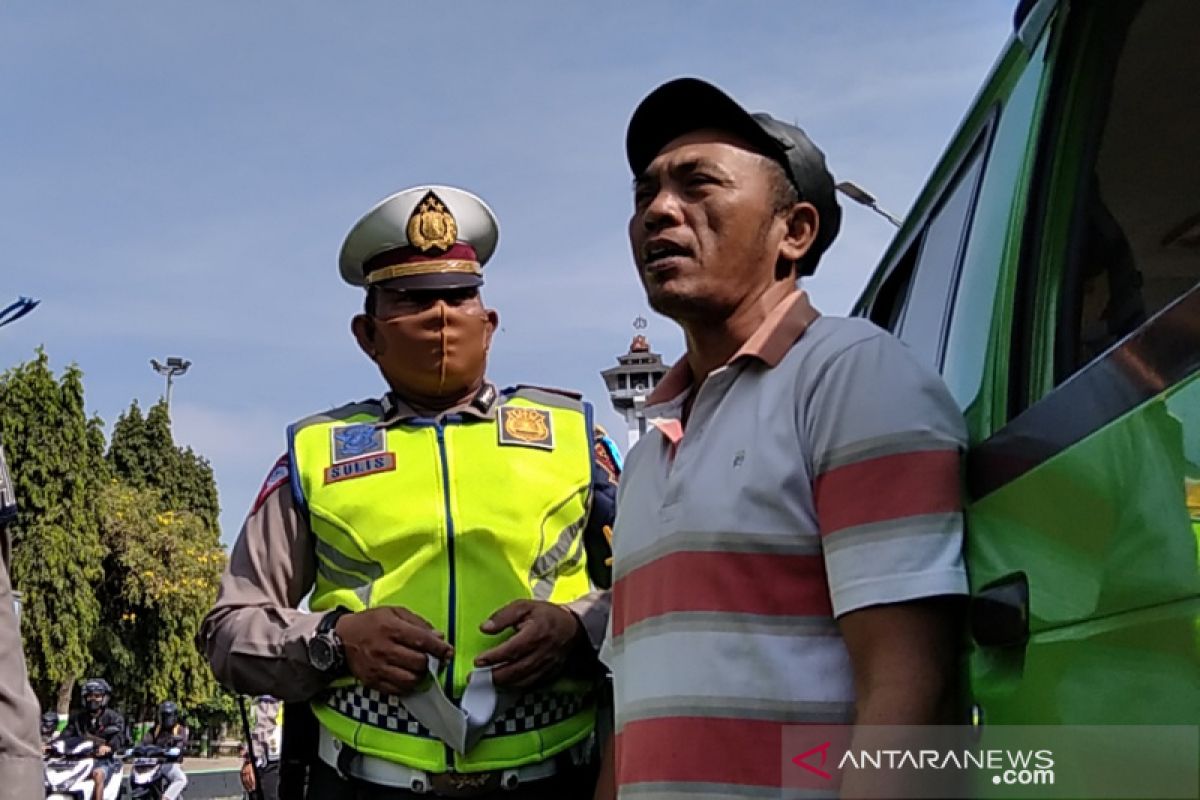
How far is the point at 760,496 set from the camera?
152 centimetres

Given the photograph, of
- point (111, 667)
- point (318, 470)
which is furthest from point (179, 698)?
point (318, 470)

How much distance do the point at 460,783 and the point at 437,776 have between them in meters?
0.05

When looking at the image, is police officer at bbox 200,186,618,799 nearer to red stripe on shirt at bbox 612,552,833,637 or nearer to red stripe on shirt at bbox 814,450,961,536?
red stripe on shirt at bbox 612,552,833,637

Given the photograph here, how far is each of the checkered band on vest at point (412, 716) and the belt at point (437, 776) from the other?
0.07 meters

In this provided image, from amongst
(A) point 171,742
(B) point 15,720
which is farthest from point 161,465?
(B) point 15,720

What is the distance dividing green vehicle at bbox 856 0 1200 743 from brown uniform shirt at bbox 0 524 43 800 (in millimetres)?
1920

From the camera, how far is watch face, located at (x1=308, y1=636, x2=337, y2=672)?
8.16ft

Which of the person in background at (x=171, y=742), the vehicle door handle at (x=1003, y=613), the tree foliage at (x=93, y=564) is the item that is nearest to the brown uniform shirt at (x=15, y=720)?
the vehicle door handle at (x=1003, y=613)

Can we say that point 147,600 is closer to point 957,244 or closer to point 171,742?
point 171,742

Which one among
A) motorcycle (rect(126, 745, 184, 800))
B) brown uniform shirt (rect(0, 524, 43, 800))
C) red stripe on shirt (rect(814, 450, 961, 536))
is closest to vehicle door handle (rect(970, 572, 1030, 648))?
red stripe on shirt (rect(814, 450, 961, 536))

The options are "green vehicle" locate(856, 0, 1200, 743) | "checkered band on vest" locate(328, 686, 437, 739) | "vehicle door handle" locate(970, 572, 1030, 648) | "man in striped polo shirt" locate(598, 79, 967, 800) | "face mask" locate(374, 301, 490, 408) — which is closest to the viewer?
"green vehicle" locate(856, 0, 1200, 743)

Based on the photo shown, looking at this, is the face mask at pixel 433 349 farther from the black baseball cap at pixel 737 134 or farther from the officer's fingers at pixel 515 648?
the black baseball cap at pixel 737 134

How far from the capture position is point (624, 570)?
1.81 metres

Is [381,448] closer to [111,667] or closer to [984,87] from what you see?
[984,87]
